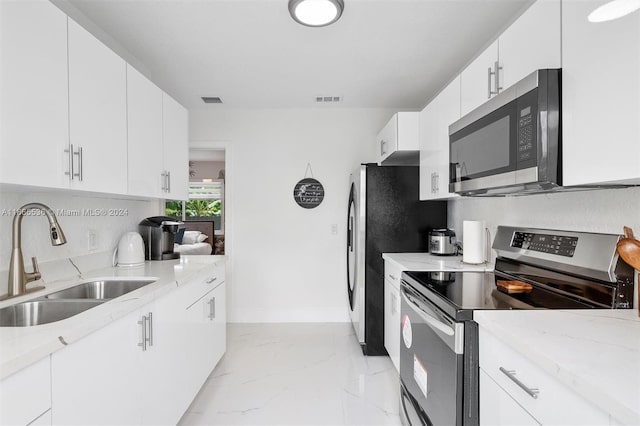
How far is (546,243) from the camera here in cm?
159

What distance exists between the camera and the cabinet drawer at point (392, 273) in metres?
2.30

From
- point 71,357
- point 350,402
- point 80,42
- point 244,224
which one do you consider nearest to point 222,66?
point 80,42

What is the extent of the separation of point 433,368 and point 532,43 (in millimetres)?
1366

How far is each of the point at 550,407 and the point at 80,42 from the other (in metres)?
2.11

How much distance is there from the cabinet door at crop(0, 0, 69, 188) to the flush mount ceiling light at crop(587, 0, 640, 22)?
187 centimetres

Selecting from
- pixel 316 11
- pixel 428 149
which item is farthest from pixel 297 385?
pixel 316 11

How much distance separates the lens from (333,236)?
3.77 metres

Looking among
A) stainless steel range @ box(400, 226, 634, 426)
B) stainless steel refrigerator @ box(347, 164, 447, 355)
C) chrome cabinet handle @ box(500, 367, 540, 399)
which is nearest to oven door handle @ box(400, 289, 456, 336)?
stainless steel range @ box(400, 226, 634, 426)

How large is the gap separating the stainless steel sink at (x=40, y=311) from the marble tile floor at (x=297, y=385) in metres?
1.04

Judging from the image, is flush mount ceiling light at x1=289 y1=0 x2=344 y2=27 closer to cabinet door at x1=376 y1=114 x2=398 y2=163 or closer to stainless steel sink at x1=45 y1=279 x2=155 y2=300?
cabinet door at x1=376 y1=114 x2=398 y2=163

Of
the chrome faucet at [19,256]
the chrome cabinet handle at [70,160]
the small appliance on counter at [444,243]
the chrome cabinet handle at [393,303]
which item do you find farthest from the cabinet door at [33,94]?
the small appliance on counter at [444,243]

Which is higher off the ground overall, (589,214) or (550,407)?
(589,214)

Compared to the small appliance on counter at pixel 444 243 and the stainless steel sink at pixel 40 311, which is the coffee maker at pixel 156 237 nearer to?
the stainless steel sink at pixel 40 311

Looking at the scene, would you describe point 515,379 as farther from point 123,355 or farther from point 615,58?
point 123,355
